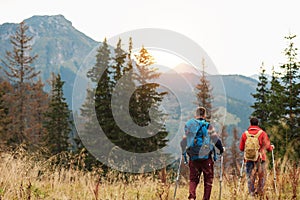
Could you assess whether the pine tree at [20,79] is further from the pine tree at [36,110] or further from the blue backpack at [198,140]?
the blue backpack at [198,140]

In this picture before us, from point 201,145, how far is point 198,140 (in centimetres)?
11

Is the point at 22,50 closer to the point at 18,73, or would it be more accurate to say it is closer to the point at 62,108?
the point at 18,73

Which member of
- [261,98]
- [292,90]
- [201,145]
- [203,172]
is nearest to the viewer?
[201,145]

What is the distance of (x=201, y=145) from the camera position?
6.67 metres

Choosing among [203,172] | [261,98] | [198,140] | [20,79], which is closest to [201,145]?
[198,140]

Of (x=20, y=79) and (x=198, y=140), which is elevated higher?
(x=20, y=79)

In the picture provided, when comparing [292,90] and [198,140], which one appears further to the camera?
[292,90]

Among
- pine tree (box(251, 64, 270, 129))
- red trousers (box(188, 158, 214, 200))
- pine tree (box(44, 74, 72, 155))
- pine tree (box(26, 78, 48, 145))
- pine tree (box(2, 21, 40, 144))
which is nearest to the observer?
red trousers (box(188, 158, 214, 200))

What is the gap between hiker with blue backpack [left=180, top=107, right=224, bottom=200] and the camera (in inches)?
263

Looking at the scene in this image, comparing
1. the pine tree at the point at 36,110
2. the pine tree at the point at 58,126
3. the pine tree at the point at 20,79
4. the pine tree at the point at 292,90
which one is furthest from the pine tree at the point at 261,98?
the pine tree at the point at 36,110

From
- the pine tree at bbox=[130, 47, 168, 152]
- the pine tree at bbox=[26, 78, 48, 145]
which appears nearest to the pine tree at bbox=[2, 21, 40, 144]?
the pine tree at bbox=[26, 78, 48, 145]

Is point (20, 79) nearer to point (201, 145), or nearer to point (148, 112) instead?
point (148, 112)

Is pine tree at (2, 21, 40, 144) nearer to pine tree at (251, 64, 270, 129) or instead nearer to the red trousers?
pine tree at (251, 64, 270, 129)

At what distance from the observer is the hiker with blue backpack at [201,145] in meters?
6.68
